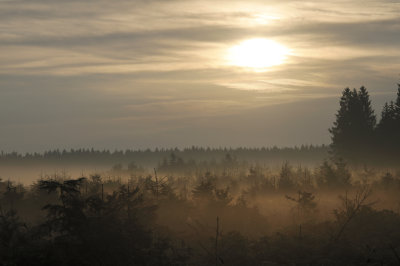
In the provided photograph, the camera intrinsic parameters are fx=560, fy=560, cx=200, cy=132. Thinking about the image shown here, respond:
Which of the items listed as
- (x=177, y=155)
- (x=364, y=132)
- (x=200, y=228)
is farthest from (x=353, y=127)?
(x=177, y=155)

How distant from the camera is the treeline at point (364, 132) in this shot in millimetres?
70188

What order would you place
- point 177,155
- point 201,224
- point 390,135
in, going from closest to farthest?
1. point 201,224
2. point 390,135
3. point 177,155

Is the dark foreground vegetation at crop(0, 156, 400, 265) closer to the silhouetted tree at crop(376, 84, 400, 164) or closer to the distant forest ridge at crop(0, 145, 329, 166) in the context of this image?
the silhouetted tree at crop(376, 84, 400, 164)

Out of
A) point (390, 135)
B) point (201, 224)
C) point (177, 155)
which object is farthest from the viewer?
point (177, 155)

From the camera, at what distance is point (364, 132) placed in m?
72.1

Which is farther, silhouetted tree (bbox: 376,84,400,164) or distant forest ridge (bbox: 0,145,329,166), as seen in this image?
distant forest ridge (bbox: 0,145,329,166)

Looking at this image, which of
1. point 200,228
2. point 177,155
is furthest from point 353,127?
point 177,155

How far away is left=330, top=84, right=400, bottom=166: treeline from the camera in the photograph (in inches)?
2763

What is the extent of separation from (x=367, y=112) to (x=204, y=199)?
45.6 metres

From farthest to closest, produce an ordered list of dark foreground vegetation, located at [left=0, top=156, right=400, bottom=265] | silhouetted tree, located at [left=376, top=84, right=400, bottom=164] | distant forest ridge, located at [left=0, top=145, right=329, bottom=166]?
distant forest ridge, located at [left=0, top=145, right=329, bottom=166]
silhouetted tree, located at [left=376, top=84, right=400, bottom=164]
dark foreground vegetation, located at [left=0, top=156, right=400, bottom=265]

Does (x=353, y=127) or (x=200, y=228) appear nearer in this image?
Answer: (x=200, y=228)

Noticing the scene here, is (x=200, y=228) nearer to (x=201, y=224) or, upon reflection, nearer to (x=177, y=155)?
(x=201, y=224)

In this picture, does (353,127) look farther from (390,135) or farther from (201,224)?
(201,224)

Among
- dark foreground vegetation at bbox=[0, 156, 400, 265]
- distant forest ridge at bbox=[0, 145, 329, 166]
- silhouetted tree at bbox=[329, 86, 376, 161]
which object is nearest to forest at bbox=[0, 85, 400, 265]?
dark foreground vegetation at bbox=[0, 156, 400, 265]
